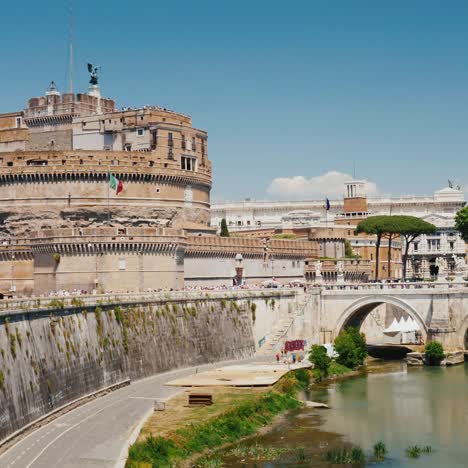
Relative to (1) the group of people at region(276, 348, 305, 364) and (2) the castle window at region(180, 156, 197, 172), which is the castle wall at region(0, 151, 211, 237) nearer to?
(2) the castle window at region(180, 156, 197, 172)

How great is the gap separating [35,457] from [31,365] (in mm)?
6489

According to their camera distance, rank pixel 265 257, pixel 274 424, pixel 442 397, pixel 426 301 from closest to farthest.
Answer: pixel 274 424 < pixel 442 397 < pixel 426 301 < pixel 265 257

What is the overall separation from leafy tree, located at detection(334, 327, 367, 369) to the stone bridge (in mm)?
4242

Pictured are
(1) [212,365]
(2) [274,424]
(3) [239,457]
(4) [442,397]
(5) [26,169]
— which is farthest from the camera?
(5) [26,169]

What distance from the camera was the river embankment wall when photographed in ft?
146

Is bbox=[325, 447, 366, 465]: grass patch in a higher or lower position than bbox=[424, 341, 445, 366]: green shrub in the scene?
lower

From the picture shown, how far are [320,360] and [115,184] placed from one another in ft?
89.7

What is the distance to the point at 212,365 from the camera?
6794 cm

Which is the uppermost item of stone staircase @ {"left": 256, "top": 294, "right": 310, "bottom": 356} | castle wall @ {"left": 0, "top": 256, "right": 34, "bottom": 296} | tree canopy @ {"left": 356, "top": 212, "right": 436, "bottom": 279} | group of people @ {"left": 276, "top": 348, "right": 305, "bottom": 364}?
tree canopy @ {"left": 356, "top": 212, "right": 436, "bottom": 279}

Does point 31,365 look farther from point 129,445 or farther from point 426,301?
Result: point 426,301

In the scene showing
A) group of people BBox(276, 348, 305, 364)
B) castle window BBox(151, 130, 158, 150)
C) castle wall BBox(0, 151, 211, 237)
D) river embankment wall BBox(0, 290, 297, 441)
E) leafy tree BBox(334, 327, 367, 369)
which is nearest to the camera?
river embankment wall BBox(0, 290, 297, 441)

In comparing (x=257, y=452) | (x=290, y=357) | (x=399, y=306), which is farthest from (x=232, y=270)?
(x=257, y=452)

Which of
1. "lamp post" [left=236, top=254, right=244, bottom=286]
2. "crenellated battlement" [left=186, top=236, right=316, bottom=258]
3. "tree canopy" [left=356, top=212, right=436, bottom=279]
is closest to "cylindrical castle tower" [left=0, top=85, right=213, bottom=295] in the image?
"crenellated battlement" [left=186, top=236, right=316, bottom=258]

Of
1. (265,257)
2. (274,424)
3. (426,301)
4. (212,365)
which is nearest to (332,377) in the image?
(212,365)
